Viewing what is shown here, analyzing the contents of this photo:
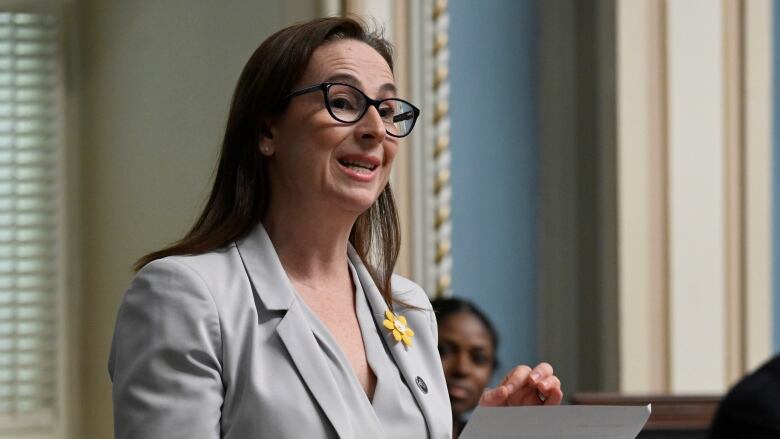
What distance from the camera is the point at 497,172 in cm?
400

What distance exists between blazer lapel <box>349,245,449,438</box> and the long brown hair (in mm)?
187

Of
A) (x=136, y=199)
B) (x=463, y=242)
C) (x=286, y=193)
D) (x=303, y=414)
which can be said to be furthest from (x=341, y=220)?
(x=136, y=199)

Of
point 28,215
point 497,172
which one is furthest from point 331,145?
point 28,215

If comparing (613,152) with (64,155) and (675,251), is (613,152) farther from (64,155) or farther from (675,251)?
(64,155)

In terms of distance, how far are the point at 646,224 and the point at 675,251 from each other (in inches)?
4.5

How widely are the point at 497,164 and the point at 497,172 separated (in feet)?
0.08

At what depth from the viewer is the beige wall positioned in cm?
400

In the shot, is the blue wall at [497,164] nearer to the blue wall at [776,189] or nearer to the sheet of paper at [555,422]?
the blue wall at [776,189]

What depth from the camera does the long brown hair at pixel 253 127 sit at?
2.02 meters

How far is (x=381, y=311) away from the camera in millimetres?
2094

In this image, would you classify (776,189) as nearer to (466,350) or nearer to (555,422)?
(466,350)

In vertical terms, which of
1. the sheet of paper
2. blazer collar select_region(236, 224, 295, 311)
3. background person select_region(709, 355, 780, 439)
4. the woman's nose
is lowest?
the sheet of paper

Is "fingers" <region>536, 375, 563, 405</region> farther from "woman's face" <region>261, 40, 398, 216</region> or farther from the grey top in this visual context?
"woman's face" <region>261, 40, 398, 216</region>

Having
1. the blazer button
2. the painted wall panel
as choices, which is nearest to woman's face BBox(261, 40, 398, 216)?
the blazer button
